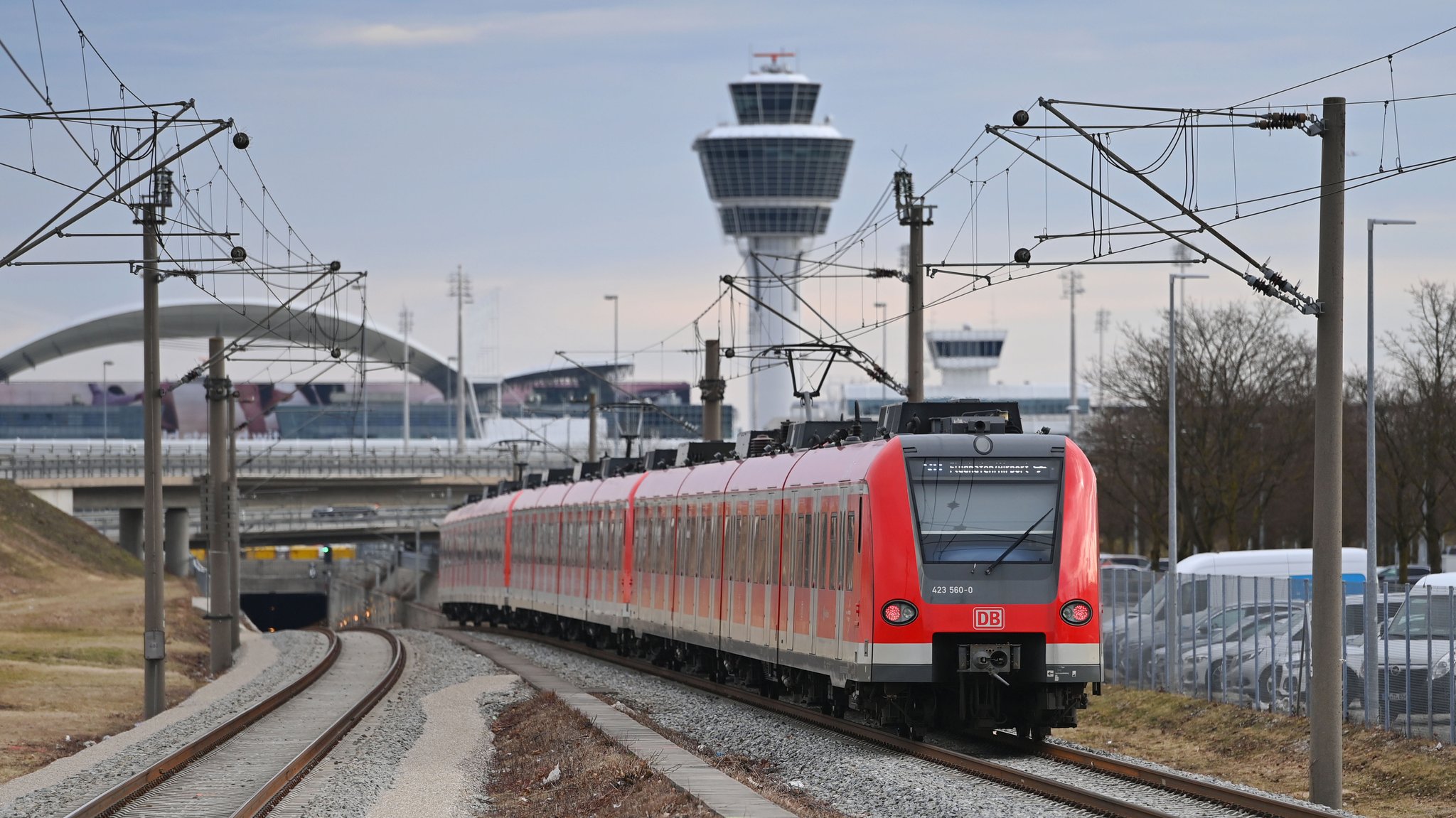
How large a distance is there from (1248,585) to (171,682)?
2412 cm

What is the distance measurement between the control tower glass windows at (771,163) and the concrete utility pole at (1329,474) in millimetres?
154901

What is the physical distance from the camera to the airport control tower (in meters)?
171

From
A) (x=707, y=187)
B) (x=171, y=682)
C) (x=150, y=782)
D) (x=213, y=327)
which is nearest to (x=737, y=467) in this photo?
(x=150, y=782)

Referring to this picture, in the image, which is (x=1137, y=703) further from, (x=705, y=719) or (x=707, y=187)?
(x=707, y=187)

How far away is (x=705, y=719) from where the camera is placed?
2397 centimetres

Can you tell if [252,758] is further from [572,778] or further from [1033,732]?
[1033,732]

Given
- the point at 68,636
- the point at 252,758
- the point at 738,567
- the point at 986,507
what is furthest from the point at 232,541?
the point at 986,507

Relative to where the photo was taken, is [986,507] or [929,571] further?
[986,507]

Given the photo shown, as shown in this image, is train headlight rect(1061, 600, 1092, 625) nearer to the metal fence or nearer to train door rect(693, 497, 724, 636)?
the metal fence

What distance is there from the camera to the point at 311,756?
2109cm

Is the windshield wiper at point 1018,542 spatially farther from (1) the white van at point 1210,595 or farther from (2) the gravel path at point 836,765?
(1) the white van at point 1210,595

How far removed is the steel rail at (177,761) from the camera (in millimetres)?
17281

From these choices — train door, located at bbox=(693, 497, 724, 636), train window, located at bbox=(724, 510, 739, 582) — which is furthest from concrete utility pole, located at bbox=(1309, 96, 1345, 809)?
train door, located at bbox=(693, 497, 724, 636)

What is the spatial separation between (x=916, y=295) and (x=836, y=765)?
13.2 metres
